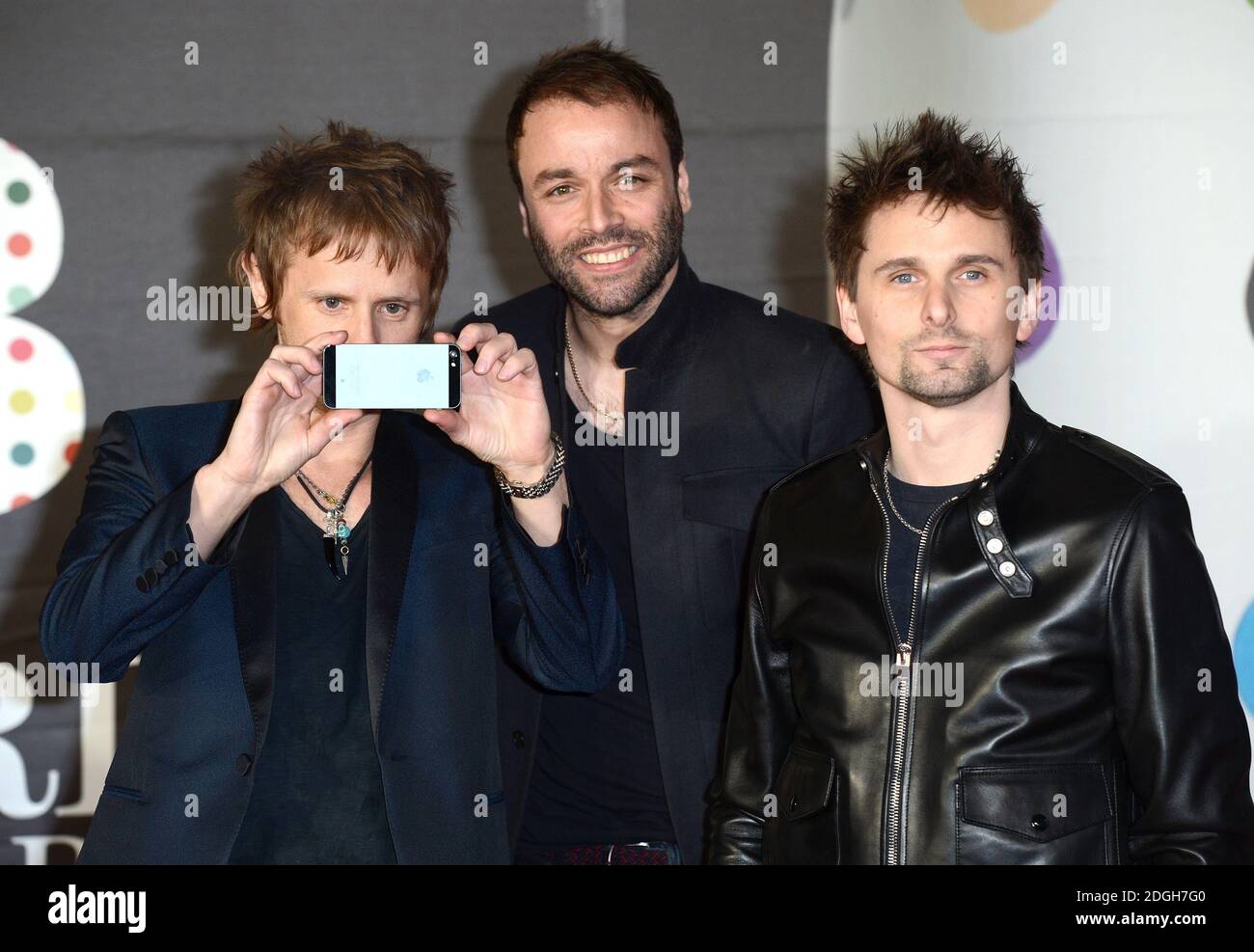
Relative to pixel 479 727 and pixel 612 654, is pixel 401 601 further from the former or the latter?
pixel 612 654

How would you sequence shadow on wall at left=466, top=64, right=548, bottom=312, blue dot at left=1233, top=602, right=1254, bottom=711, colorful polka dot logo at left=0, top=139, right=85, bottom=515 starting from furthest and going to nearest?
shadow on wall at left=466, top=64, right=548, bottom=312
colorful polka dot logo at left=0, top=139, right=85, bottom=515
blue dot at left=1233, top=602, right=1254, bottom=711

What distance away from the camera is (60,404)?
347cm

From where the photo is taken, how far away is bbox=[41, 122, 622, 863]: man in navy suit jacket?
187cm

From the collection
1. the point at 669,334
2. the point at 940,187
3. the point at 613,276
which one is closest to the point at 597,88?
the point at 613,276

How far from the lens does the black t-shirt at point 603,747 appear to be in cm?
234

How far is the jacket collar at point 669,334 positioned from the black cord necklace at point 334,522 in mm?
626

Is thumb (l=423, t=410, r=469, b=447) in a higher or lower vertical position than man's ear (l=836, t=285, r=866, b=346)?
lower

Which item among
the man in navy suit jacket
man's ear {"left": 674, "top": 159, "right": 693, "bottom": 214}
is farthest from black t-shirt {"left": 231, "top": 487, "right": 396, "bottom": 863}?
man's ear {"left": 674, "top": 159, "right": 693, "bottom": 214}

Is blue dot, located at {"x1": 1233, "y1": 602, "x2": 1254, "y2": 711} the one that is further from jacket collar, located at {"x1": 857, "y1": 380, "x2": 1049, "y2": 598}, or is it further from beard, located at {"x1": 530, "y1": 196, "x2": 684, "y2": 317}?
beard, located at {"x1": 530, "y1": 196, "x2": 684, "y2": 317}

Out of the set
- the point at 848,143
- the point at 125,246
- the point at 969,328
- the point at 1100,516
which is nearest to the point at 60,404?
the point at 125,246

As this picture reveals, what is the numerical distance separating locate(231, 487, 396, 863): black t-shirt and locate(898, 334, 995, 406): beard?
0.95 m

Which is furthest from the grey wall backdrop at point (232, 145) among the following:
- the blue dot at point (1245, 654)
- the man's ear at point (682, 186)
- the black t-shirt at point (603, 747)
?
the blue dot at point (1245, 654)

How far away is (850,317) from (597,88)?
753 mm

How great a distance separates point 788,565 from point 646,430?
1.81 ft
